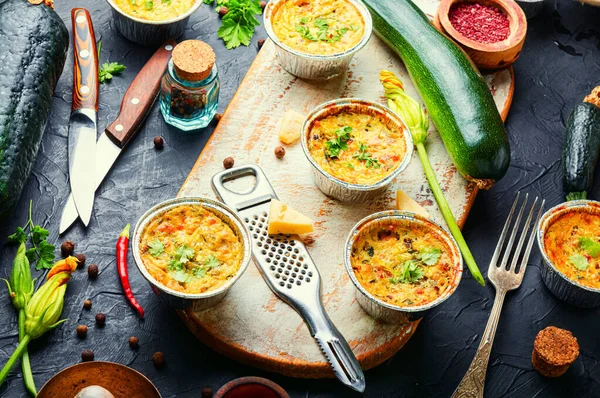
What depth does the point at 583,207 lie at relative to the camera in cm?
612

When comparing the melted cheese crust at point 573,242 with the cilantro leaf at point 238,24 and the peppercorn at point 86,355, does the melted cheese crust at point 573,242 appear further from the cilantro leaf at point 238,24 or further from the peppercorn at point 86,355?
the peppercorn at point 86,355

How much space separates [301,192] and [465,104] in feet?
4.25

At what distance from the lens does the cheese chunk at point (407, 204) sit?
6.04 metres

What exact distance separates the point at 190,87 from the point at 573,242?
2703 millimetres

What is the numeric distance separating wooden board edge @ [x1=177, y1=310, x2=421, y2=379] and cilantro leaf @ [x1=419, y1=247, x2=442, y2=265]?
461 mm

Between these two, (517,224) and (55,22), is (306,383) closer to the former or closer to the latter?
(517,224)

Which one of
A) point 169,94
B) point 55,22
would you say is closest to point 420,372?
point 169,94

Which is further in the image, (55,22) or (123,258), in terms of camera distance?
(55,22)

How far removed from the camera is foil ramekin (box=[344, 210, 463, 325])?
538cm

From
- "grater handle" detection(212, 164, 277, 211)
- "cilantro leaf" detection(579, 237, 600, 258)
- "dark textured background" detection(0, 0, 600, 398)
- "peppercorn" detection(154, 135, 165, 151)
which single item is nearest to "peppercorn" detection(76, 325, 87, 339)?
"dark textured background" detection(0, 0, 600, 398)

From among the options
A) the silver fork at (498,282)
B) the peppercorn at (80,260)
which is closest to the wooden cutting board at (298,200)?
the silver fork at (498,282)

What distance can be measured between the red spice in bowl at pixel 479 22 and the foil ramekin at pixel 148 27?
1.96 m

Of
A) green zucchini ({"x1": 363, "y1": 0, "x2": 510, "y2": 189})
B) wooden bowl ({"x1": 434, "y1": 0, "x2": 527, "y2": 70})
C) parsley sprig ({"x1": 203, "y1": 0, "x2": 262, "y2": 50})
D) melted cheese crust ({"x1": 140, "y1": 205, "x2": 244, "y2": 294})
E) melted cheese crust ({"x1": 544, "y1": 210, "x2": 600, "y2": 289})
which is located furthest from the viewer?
parsley sprig ({"x1": 203, "y1": 0, "x2": 262, "y2": 50})

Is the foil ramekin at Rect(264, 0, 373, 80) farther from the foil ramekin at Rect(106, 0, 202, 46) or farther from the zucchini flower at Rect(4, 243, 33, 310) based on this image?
the zucchini flower at Rect(4, 243, 33, 310)
